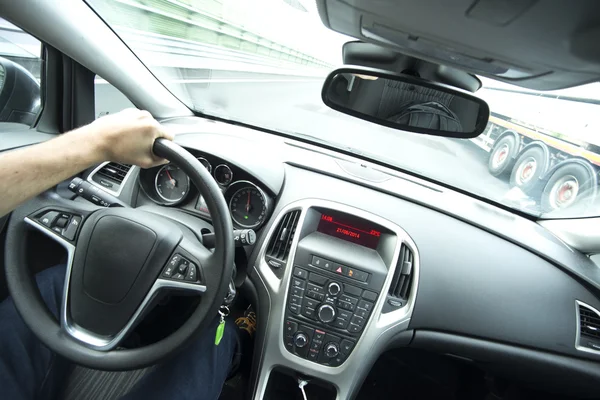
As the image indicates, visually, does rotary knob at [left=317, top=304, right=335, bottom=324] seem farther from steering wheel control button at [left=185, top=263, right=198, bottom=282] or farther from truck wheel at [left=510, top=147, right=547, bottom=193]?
truck wheel at [left=510, top=147, right=547, bottom=193]

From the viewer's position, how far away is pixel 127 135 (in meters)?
1.23

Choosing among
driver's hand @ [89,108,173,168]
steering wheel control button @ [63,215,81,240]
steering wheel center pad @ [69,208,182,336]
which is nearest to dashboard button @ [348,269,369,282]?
steering wheel center pad @ [69,208,182,336]

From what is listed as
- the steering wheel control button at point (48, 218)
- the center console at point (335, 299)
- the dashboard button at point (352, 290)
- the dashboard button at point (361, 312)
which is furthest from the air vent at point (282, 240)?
the steering wheel control button at point (48, 218)

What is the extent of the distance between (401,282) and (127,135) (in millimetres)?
1484

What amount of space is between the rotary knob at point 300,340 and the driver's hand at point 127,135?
1.15 meters

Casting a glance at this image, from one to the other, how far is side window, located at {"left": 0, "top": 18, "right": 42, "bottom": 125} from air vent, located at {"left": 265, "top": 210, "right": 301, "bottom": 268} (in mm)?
1734

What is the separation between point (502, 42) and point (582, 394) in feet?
7.23

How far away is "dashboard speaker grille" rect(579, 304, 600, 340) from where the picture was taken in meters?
1.89

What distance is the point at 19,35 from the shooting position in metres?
2.06

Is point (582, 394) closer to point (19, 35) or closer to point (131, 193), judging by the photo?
point (131, 193)

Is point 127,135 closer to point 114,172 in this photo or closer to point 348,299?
point 114,172

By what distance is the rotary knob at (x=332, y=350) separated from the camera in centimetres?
185

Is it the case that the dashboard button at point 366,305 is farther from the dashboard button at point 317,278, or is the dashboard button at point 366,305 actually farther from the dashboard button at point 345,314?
the dashboard button at point 317,278

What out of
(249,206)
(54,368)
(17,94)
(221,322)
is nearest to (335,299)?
(221,322)
